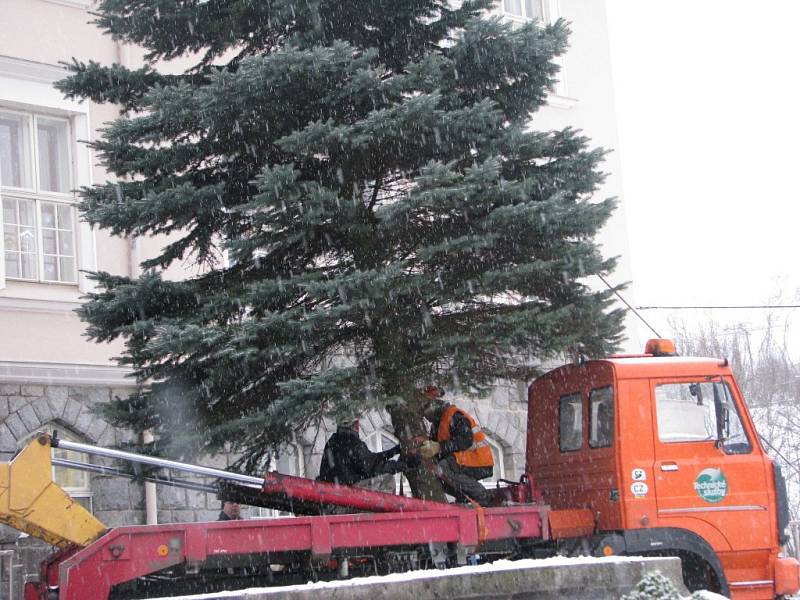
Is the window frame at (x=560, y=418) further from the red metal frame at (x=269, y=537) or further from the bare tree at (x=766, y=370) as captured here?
the bare tree at (x=766, y=370)

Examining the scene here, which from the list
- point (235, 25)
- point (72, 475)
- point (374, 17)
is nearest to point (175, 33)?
point (235, 25)

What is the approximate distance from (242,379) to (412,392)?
147 centimetres

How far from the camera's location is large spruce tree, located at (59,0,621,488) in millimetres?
9281

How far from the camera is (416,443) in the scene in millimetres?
10180

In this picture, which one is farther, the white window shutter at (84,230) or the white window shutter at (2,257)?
the white window shutter at (84,230)

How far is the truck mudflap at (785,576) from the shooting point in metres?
9.70

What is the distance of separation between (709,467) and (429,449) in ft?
7.71

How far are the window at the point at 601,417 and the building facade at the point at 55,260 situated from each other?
217 inches

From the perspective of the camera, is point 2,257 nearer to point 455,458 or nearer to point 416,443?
point 416,443

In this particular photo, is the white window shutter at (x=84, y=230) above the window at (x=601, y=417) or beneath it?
above

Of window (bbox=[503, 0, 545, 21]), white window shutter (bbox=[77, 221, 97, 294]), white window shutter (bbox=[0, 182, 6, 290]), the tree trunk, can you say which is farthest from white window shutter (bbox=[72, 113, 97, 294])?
window (bbox=[503, 0, 545, 21])

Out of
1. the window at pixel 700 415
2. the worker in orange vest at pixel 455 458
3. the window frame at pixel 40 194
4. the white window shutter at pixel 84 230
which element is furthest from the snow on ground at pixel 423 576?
the window frame at pixel 40 194

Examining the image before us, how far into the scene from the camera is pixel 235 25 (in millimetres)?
10469

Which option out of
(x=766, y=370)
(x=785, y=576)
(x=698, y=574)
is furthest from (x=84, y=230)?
(x=766, y=370)
